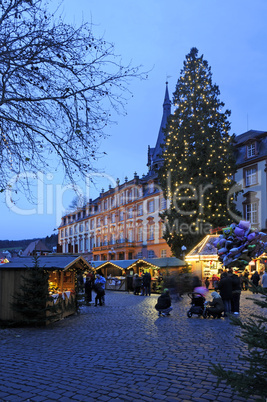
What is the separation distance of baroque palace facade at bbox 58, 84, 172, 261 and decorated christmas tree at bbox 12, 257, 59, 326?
112 ft

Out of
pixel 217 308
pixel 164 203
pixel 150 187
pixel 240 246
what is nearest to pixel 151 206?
pixel 150 187

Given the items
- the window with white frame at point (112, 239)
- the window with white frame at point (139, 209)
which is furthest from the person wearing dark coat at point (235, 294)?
the window with white frame at point (112, 239)

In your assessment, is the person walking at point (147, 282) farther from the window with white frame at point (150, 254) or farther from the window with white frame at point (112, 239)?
the window with white frame at point (112, 239)

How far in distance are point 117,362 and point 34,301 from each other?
20.4 ft

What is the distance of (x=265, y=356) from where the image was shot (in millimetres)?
4328

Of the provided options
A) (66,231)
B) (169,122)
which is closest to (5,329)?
(169,122)

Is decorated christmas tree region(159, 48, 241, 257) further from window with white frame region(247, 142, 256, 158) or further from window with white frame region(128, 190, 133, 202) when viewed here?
window with white frame region(128, 190, 133, 202)

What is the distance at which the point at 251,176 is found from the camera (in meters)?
39.3

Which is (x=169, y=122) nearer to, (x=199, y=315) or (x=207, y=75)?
(x=207, y=75)

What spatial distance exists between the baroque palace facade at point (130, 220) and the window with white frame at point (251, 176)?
47.9ft

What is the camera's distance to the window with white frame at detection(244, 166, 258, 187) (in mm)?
38812

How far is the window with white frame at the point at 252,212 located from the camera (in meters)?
38.5

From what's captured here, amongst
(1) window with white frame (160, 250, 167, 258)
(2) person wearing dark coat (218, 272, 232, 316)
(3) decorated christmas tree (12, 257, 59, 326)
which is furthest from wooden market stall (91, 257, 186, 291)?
(3) decorated christmas tree (12, 257, 59, 326)

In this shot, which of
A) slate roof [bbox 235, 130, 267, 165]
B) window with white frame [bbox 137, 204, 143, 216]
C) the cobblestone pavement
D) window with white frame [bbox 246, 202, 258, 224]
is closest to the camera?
the cobblestone pavement
